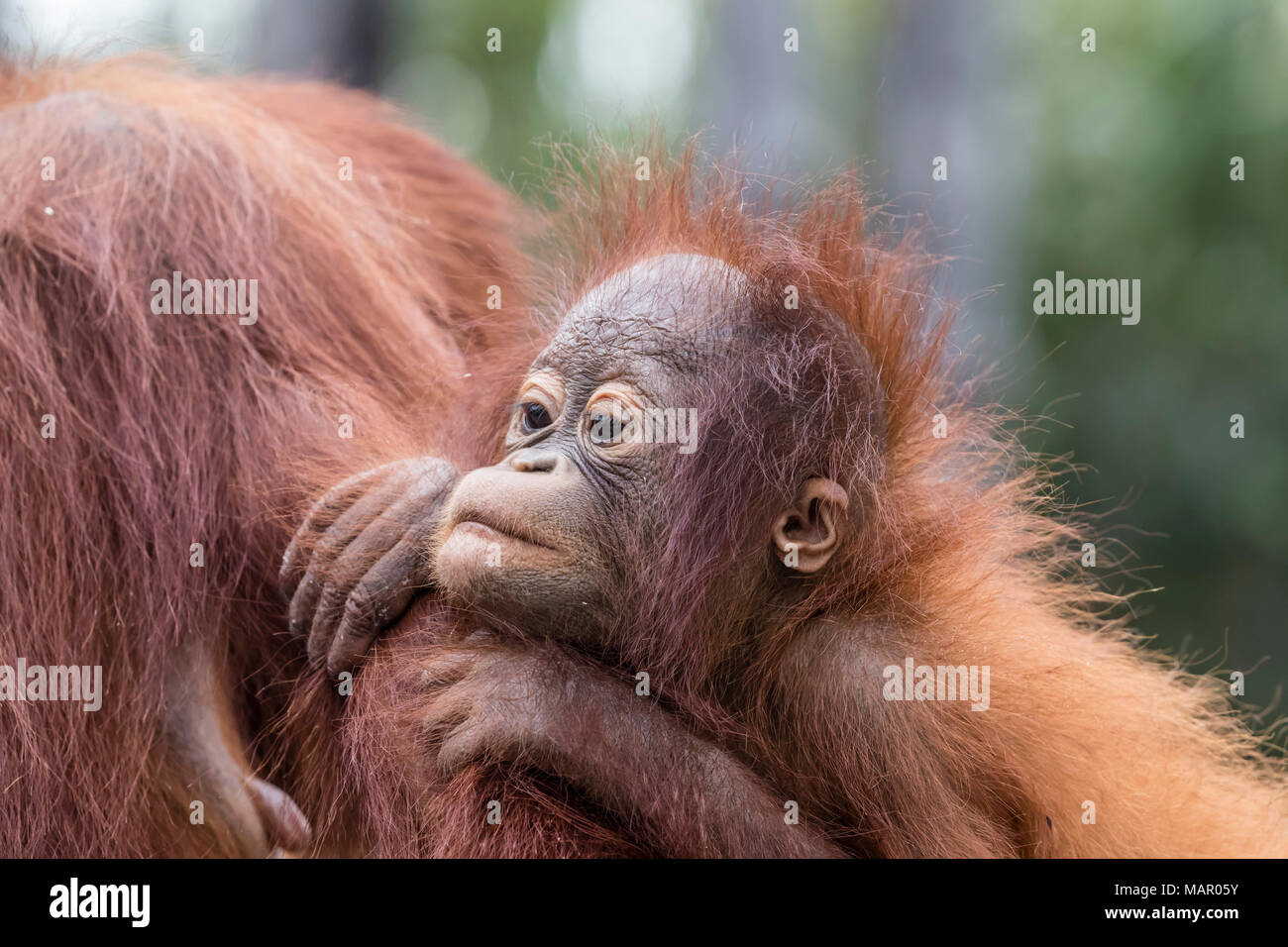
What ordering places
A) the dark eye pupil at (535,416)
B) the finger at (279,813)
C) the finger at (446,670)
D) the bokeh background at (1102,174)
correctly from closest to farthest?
the finger at (446,670), the dark eye pupil at (535,416), the finger at (279,813), the bokeh background at (1102,174)

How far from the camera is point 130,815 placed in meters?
1.93

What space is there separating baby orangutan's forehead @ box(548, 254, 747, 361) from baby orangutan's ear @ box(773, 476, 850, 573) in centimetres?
27

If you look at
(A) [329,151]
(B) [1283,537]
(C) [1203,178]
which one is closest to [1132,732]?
(A) [329,151]

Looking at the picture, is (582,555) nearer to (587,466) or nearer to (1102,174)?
(587,466)

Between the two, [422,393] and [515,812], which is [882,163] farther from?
[515,812]

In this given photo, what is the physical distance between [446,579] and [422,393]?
0.70 meters

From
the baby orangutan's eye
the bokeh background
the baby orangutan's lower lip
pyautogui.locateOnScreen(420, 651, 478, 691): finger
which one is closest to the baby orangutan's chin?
the baby orangutan's lower lip

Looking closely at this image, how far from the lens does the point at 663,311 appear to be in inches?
67.4

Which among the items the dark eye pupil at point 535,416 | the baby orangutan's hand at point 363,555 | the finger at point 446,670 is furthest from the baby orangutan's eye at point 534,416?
the finger at point 446,670

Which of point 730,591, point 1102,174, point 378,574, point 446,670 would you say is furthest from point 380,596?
point 1102,174

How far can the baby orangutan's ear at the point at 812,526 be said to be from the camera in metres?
1.66

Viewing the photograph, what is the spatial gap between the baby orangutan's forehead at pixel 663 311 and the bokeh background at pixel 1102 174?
78.7 inches

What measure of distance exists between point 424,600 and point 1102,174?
622cm

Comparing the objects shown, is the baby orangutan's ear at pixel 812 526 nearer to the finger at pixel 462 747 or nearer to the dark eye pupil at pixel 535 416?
the dark eye pupil at pixel 535 416
